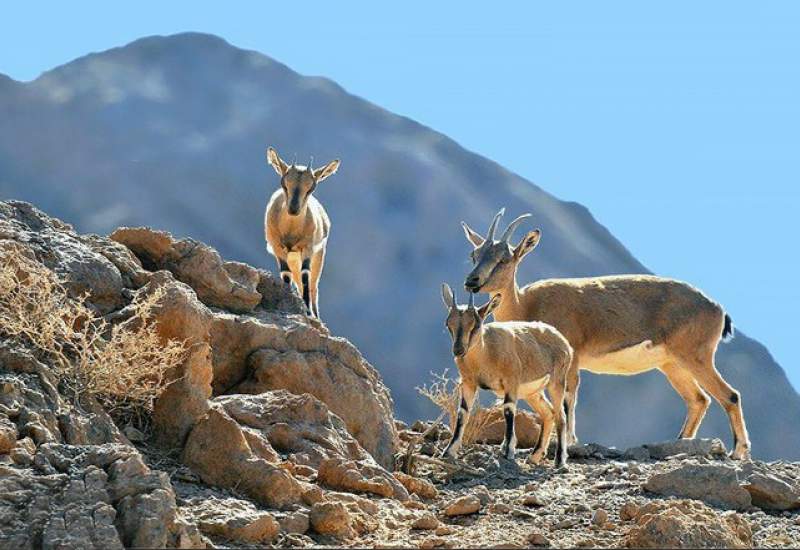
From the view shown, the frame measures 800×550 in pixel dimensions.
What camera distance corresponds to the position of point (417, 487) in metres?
9.91

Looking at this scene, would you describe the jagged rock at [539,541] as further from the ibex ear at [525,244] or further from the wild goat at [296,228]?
the ibex ear at [525,244]

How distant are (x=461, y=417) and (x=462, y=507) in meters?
3.02

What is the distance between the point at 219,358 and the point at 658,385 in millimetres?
23695

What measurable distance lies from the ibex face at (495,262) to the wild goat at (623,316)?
11mm

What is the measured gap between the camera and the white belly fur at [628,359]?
1507 cm

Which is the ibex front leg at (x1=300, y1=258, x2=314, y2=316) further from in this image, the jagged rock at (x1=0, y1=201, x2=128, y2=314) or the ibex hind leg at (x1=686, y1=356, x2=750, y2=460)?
the ibex hind leg at (x1=686, y1=356, x2=750, y2=460)

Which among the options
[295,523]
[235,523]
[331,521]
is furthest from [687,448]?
[235,523]

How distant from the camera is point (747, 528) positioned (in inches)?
337

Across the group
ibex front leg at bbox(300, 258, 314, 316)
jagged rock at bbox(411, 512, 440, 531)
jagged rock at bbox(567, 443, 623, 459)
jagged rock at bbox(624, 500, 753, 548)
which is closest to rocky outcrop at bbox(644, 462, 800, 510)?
jagged rock at bbox(624, 500, 753, 548)

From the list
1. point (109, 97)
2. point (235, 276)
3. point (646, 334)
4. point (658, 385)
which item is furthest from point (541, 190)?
point (235, 276)

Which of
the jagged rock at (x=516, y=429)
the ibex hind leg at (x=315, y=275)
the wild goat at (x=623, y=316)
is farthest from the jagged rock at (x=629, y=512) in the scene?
the ibex hind leg at (x=315, y=275)

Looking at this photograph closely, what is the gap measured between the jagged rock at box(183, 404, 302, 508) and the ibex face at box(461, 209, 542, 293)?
21.0 feet

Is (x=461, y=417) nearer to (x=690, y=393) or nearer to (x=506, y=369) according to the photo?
(x=506, y=369)

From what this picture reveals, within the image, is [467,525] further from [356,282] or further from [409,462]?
[356,282]
